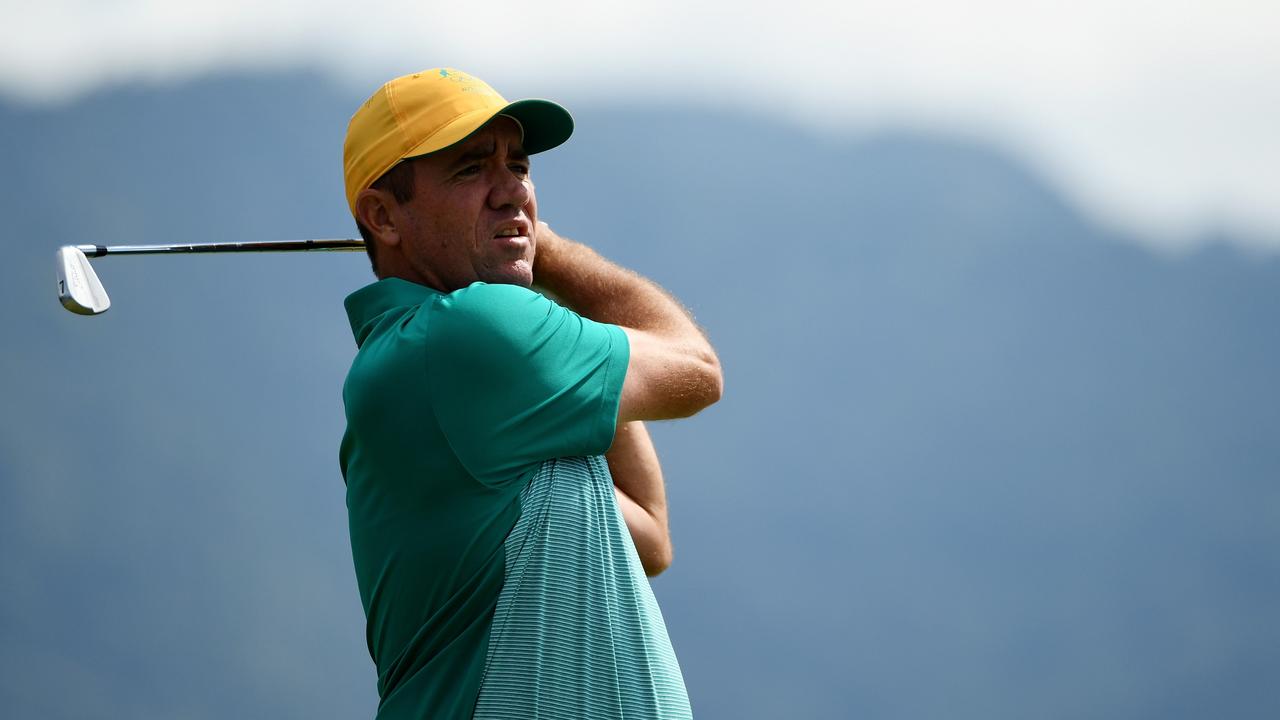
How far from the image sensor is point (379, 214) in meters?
1.34

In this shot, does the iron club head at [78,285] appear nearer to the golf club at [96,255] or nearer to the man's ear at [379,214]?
the golf club at [96,255]

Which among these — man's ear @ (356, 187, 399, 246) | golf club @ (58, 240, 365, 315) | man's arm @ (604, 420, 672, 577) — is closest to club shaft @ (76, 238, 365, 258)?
golf club @ (58, 240, 365, 315)

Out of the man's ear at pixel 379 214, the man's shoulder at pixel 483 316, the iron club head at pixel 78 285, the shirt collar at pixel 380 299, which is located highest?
the iron club head at pixel 78 285

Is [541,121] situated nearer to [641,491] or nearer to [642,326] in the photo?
[642,326]

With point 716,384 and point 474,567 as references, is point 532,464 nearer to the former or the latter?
point 474,567

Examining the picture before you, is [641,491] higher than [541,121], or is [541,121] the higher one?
[541,121]

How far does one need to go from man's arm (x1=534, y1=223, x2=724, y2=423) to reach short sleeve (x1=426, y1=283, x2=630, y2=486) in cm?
5

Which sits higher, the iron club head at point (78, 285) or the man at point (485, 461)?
the iron club head at point (78, 285)

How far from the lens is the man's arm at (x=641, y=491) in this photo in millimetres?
1365

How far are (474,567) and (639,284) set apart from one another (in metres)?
0.40

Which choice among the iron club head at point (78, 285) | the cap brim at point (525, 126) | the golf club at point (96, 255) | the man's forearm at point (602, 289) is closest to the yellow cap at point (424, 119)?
the cap brim at point (525, 126)

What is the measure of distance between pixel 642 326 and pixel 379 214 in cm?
29

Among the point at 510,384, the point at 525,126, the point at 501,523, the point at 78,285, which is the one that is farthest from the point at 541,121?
the point at 78,285

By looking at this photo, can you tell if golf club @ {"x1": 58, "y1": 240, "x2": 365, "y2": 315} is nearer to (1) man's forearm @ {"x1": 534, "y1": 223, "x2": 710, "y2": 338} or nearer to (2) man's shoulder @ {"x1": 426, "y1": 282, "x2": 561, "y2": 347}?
(1) man's forearm @ {"x1": 534, "y1": 223, "x2": 710, "y2": 338}
